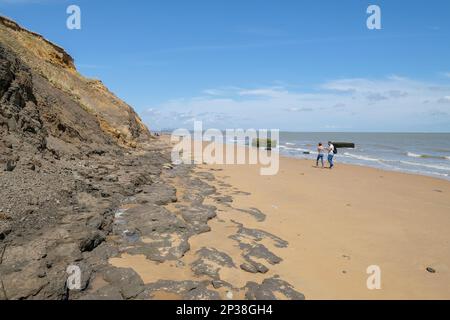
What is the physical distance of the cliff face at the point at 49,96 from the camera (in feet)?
33.9

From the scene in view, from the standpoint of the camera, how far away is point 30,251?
490 cm

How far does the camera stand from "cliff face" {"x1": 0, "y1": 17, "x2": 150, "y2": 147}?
10.3 meters

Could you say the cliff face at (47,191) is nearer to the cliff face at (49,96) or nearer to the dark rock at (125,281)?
the cliff face at (49,96)

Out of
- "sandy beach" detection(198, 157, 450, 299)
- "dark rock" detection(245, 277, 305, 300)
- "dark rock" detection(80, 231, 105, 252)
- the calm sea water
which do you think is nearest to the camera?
"dark rock" detection(245, 277, 305, 300)

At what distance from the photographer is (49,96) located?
15117 mm

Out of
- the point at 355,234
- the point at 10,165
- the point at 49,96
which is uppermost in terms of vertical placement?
the point at 49,96

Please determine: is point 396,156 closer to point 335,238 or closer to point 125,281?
point 335,238

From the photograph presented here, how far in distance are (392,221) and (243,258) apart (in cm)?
570

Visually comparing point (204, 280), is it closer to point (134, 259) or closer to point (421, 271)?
point (134, 259)

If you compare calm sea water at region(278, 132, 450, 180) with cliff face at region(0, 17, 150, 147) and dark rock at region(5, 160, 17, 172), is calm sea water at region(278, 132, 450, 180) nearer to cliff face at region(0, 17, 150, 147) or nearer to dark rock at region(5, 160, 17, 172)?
cliff face at region(0, 17, 150, 147)

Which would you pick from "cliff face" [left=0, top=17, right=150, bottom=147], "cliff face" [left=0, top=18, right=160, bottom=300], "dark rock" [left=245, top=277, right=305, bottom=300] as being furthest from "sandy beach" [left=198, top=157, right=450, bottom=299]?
"cliff face" [left=0, top=17, right=150, bottom=147]

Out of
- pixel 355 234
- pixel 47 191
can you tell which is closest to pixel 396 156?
pixel 355 234

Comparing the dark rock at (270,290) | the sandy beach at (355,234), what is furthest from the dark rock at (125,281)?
the sandy beach at (355,234)
